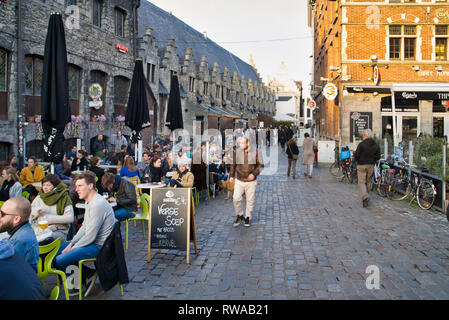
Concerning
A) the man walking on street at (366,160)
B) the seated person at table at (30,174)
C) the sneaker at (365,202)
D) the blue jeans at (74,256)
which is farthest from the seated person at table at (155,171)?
the blue jeans at (74,256)

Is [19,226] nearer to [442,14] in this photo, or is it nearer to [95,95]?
[95,95]

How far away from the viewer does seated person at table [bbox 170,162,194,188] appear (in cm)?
928

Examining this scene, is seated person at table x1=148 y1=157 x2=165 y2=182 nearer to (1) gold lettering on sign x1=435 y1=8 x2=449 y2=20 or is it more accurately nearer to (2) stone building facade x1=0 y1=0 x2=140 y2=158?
(2) stone building facade x1=0 y1=0 x2=140 y2=158

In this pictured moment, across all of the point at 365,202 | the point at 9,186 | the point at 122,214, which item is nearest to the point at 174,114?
the point at 365,202

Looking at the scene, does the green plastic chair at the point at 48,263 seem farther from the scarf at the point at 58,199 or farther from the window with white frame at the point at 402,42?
the window with white frame at the point at 402,42

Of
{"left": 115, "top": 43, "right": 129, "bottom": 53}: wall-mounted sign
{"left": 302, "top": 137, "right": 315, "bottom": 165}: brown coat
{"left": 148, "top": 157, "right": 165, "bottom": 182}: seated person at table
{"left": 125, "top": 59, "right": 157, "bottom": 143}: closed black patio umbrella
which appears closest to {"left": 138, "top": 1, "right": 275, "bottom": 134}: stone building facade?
{"left": 115, "top": 43, "right": 129, "bottom": 53}: wall-mounted sign

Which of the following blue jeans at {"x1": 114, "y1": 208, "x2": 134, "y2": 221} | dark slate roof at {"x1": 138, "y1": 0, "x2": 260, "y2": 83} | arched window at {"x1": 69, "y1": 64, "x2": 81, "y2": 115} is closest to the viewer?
blue jeans at {"x1": 114, "y1": 208, "x2": 134, "y2": 221}

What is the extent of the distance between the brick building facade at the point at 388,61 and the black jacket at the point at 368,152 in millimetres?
10436

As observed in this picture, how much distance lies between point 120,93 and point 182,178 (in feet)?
42.7

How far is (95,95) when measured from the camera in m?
18.4

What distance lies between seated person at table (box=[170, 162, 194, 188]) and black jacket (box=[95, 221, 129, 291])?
4639mm

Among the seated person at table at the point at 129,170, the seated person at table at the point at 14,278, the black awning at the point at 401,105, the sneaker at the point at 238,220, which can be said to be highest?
the black awning at the point at 401,105

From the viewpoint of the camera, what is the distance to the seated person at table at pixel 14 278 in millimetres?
3021
